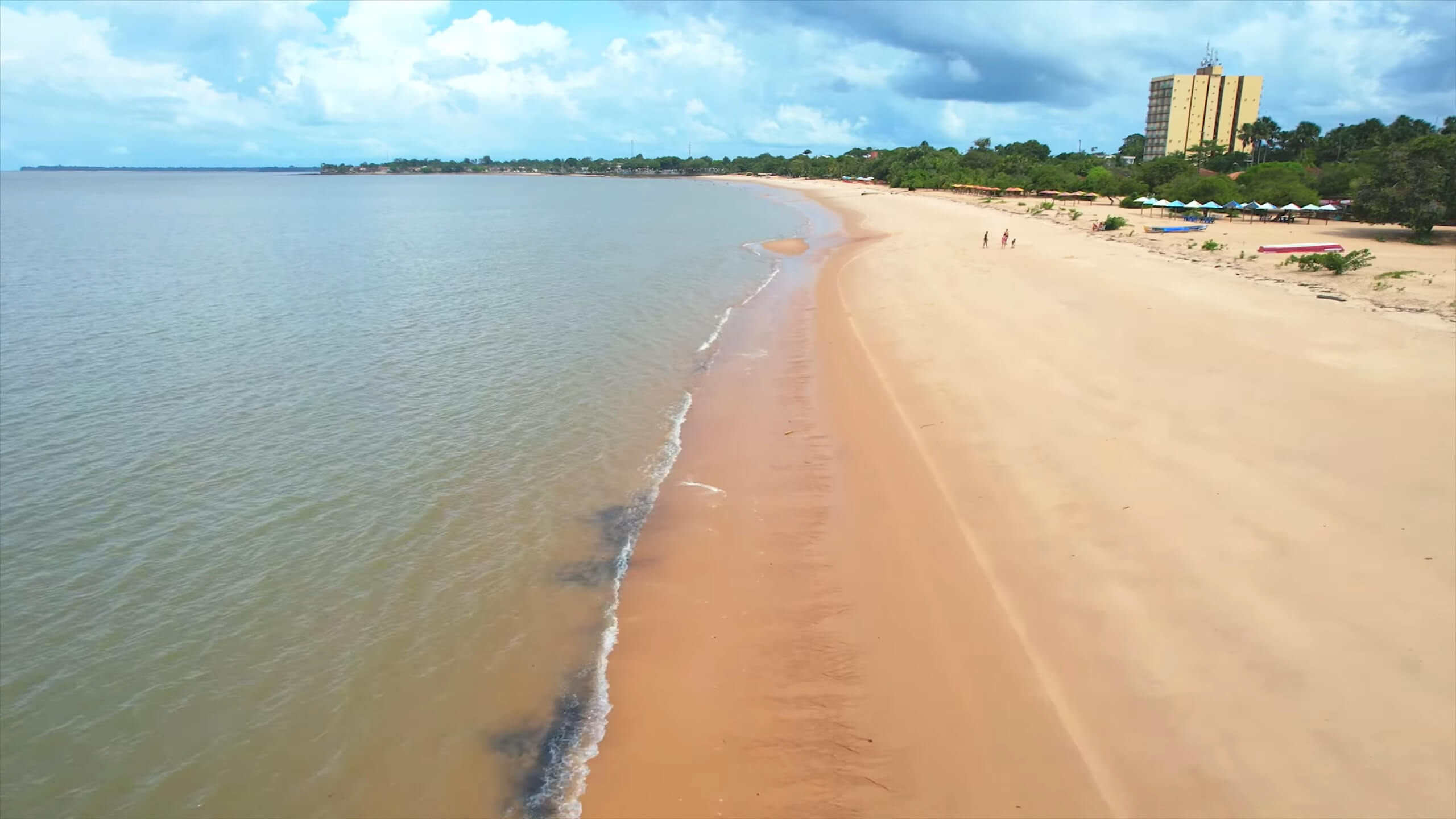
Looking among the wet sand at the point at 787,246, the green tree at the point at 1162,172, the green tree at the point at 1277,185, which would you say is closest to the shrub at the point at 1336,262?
the wet sand at the point at 787,246

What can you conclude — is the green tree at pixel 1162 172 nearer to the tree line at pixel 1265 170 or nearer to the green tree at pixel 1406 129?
the tree line at pixel 1265 170

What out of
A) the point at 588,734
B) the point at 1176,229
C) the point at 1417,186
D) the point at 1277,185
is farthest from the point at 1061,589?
the point at 1277,185

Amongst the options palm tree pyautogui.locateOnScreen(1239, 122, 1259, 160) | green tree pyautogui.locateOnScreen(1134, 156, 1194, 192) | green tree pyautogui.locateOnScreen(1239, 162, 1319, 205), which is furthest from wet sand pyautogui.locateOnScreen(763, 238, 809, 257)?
palm tree pyautogui.locateOnScreen(1239, 122, 1259, 160)

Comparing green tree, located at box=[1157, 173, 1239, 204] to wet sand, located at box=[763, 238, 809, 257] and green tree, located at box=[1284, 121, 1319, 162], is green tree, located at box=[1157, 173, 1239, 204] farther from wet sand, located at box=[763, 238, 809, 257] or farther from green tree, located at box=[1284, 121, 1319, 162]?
green tree, located at box=[1284, 121, 1319, 162]

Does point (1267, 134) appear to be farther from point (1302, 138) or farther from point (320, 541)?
point (320, 541)

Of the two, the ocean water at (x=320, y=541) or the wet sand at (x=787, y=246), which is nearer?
the ocean water at (x=320, y=541)

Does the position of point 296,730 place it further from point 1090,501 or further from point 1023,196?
point 1023,196
